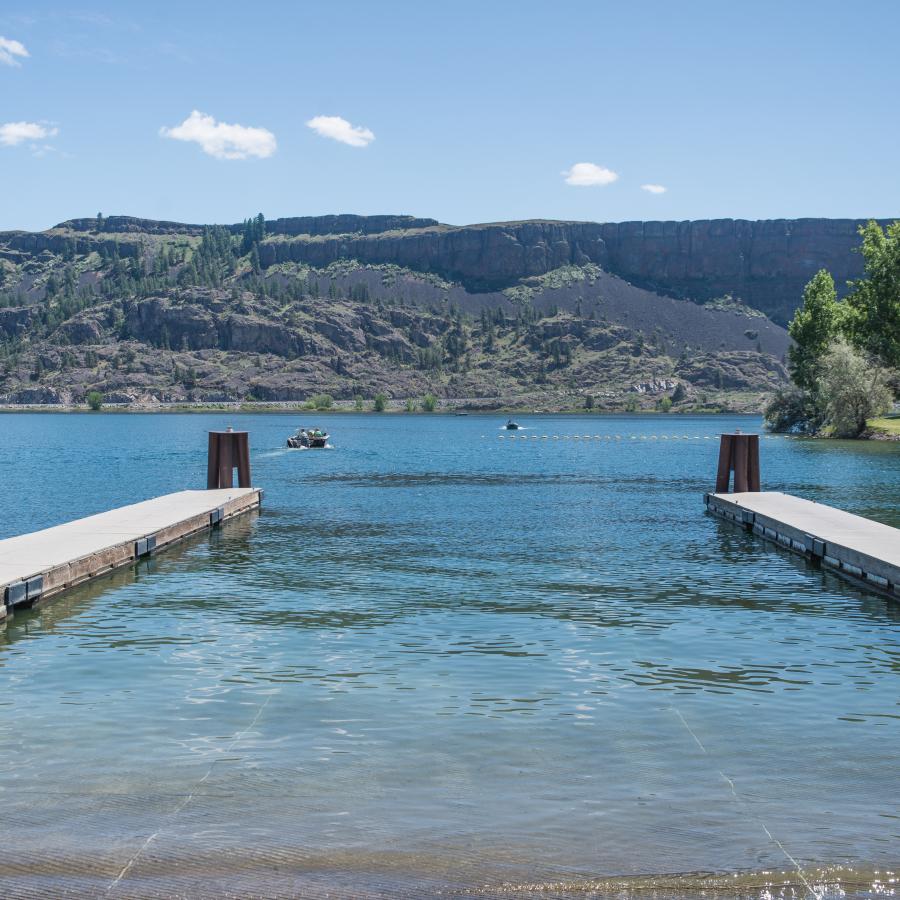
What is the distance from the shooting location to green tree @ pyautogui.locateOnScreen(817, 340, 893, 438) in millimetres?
119625

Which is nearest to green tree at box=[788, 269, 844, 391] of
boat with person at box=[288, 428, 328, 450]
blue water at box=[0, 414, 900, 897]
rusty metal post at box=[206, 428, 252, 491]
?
boat with person at box=[288, 428, 328, 450]

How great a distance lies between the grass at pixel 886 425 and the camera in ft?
405

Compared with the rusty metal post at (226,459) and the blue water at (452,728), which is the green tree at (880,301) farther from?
the blue water at (452,728)

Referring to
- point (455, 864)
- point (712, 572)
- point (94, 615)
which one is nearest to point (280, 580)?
point (94, 615)

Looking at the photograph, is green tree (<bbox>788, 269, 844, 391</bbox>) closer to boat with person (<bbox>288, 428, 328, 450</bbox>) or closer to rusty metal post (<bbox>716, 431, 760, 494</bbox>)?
boat with person (<bbox>288, 428, 328, 450</bbox>)

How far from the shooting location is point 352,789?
12688mm

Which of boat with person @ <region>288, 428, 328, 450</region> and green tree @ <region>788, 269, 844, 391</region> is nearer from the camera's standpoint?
boat with person @ <region>288, 428, 328, 450</region>

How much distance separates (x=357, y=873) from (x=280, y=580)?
19.9 metres

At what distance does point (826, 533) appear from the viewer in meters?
34.0

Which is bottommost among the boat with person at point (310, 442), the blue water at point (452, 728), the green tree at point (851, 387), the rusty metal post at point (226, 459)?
the boat with person at point (310, 442)

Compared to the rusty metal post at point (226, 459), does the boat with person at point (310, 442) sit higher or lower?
lower

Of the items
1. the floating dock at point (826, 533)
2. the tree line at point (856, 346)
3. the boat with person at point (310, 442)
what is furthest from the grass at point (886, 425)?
the floating dock at point (826, 533)

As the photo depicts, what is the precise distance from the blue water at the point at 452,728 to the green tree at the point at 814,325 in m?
114

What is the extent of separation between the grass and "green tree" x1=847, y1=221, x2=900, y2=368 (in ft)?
22.9
